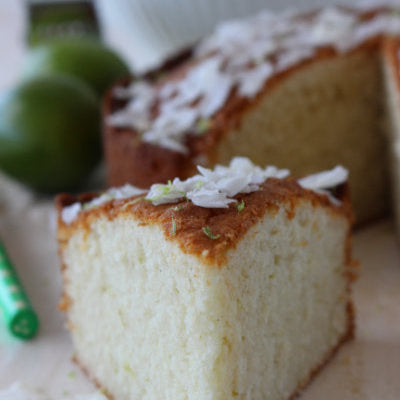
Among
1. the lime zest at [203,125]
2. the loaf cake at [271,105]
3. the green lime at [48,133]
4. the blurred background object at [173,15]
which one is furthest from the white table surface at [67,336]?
the blurred background object at [173,15]

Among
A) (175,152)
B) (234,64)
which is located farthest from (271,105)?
(175,152)

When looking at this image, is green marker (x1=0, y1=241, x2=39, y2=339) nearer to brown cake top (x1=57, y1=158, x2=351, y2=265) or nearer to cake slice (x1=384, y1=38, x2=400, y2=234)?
brown cake top (x1=57, y1=158, x2=351, y2=265)

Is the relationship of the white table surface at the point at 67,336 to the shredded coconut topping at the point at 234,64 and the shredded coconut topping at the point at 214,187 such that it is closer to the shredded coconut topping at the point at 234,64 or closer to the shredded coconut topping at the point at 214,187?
the shredded coconut topping at the point at 214,187

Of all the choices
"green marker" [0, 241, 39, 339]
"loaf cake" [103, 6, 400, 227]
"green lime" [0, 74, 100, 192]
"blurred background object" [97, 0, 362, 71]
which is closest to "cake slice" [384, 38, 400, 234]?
"loaf cake" [103, 6, 400, 227]

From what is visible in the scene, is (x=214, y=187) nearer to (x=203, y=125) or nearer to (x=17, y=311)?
(x=203, y=125)

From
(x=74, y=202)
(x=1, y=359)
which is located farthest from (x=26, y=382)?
(x=74, y=202)
